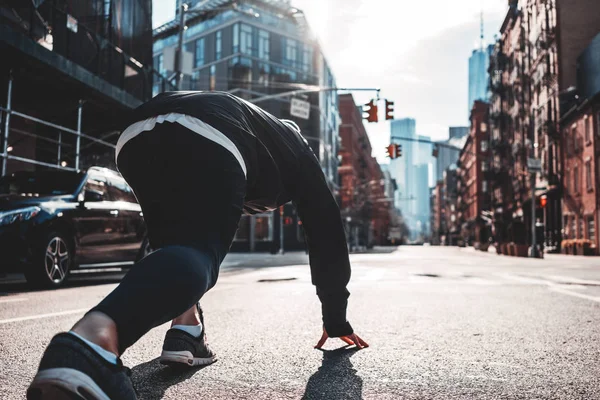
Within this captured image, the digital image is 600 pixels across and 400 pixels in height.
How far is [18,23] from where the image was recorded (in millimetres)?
15023

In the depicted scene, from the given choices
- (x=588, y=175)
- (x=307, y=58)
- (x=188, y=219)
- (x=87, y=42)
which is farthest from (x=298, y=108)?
(x=307, y=58)

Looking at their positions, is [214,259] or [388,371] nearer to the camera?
[214,259]

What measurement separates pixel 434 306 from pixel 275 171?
3638 millimetres

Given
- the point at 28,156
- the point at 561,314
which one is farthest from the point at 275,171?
the point at 28,156

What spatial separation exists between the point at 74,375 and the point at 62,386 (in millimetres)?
32

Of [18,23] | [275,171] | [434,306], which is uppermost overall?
[18,23]

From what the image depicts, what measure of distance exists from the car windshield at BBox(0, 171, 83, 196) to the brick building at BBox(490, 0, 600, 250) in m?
29.9

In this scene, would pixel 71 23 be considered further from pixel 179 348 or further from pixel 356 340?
pixel 179 348

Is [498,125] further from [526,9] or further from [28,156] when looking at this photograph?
[28,156]

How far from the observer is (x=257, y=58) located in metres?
48.8

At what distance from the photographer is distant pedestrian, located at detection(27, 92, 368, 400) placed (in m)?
1.32

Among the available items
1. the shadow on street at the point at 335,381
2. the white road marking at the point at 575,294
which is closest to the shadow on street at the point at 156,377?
the shadow on street at the point at 335,381

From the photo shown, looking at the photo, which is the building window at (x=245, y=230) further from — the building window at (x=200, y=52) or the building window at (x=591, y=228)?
the building window at (x=591, y=228)

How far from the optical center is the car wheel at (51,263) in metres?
7.54
